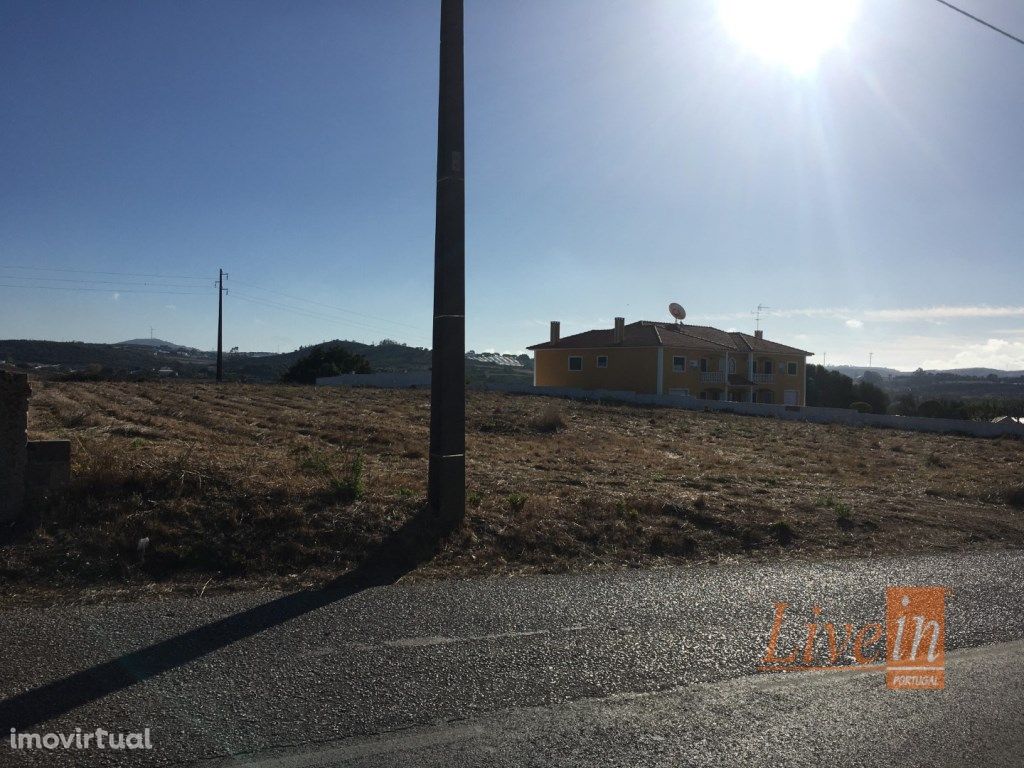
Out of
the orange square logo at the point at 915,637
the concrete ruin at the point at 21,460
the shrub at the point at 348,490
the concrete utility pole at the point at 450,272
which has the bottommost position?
the orange square logo at the point at 915,637

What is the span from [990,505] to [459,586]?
348 inches

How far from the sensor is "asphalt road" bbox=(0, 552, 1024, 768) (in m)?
3.62

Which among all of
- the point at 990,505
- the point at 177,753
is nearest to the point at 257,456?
the point at 177,753

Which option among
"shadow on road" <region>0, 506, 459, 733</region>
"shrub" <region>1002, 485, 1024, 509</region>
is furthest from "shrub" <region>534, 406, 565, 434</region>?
"shadow on road" <region>0, 506, 459, 733</region>

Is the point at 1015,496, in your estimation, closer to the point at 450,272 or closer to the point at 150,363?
the point at 450,272

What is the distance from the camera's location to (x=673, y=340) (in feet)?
172

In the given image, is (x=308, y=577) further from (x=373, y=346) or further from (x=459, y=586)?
(x=373, y=346)

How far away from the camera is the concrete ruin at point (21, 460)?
257 inches

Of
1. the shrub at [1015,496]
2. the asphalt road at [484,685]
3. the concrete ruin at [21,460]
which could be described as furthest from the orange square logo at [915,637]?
the concrete ruin at [21,460]

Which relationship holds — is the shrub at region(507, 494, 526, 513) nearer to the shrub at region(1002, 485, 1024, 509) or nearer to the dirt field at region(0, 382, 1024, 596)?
the dirt field at region(0, 382, 1024, 596)

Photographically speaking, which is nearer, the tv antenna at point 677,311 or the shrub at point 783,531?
the shrub at point 783,531

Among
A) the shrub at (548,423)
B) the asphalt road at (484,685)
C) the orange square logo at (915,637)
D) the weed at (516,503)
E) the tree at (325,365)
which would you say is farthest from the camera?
the tree at (325,365)

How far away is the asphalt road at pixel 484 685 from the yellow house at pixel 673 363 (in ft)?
151

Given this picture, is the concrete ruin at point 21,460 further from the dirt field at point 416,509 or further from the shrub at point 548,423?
the shrub at point 548,423
